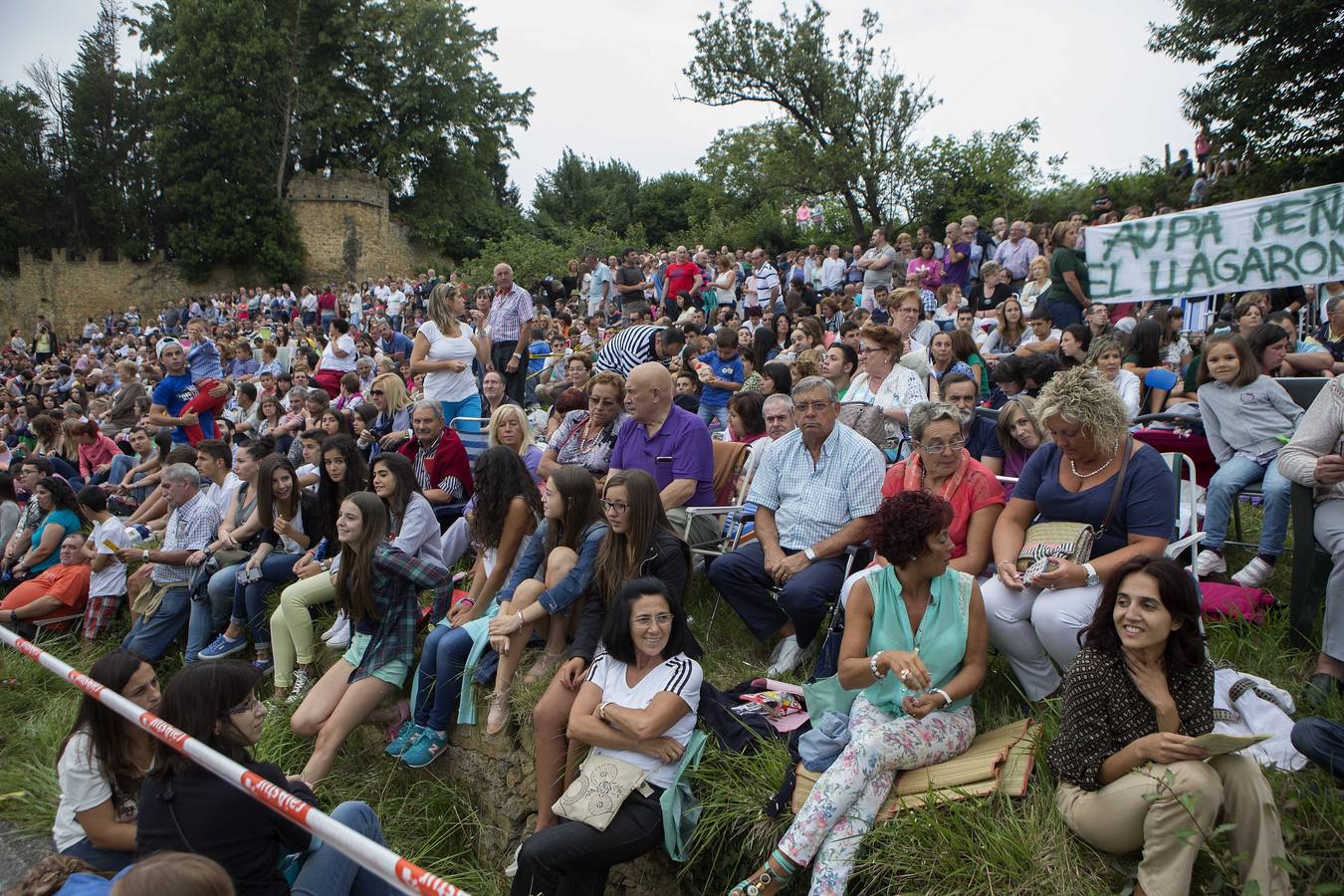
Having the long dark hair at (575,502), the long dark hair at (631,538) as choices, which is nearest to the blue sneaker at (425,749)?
the long dark hair at (575,502)

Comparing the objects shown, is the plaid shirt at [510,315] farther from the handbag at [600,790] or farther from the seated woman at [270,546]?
the handbag at [600,790]

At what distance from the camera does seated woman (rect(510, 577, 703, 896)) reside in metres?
3.48

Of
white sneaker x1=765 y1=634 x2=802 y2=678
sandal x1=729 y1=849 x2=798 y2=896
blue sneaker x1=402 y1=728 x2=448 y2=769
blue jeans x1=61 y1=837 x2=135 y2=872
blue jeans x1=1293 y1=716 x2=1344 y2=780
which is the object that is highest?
blue jeans x1=1293 y1=716 x2=1344 y2=780

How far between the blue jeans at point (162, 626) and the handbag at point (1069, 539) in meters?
6.25

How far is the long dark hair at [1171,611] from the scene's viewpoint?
2.86 metres

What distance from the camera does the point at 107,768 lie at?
3.62 meters

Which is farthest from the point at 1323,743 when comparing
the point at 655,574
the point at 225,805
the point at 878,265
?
the point at 878,265

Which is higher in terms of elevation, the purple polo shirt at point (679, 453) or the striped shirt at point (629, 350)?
the striped shirt at point (629, 350)

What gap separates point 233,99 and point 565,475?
130 ft

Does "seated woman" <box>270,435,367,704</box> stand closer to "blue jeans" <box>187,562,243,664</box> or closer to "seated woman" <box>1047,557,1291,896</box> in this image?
"blue jeans" <box>187,562,243,664</box>

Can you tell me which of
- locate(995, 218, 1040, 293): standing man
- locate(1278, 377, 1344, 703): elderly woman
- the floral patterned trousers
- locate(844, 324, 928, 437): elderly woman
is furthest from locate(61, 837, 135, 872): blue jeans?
locate(995, 218, 1040, 293): standing man

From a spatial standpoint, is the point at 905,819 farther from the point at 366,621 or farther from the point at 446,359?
the point at 446,359

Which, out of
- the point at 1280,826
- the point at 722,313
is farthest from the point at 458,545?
the point at 722,313

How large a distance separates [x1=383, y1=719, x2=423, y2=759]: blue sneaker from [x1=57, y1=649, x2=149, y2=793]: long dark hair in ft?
5.06
